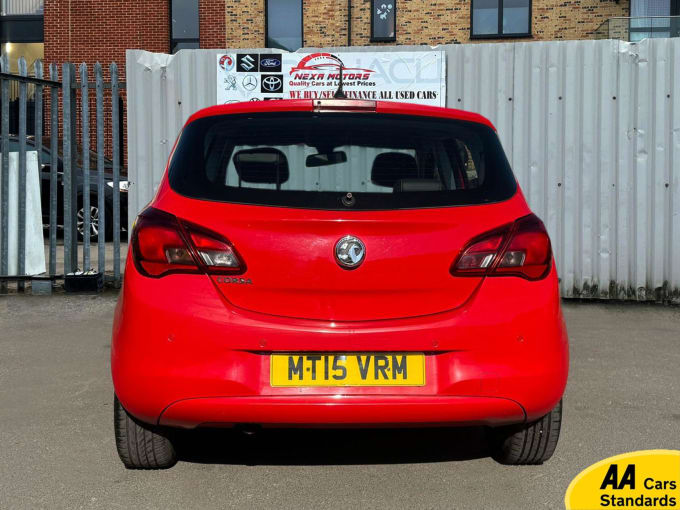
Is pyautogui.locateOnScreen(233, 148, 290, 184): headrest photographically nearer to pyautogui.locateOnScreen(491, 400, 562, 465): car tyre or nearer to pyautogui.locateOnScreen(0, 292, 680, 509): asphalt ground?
pyautogui.locateOnScreen(0, 292, 680, 509): asphalt ground

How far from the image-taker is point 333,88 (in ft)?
31.6

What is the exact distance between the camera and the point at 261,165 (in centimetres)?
358

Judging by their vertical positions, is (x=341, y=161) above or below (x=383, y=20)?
below

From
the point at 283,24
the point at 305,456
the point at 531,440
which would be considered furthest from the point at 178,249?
the point at 283,24

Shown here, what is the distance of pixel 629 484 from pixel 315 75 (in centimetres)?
694

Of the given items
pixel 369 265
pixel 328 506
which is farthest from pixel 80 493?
pixel 369 265

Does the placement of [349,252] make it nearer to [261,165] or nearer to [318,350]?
[318,350]

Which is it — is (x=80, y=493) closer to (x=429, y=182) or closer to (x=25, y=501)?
(x=25, y=501)

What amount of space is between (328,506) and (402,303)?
85cm

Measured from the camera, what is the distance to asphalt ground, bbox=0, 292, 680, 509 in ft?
11.6

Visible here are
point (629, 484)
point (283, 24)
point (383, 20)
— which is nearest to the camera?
point (629, 484)

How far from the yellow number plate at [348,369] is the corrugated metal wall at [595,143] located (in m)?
6.20

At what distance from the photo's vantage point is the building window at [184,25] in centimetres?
2344

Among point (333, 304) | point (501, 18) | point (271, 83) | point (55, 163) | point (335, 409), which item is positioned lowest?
point (335, 409)
